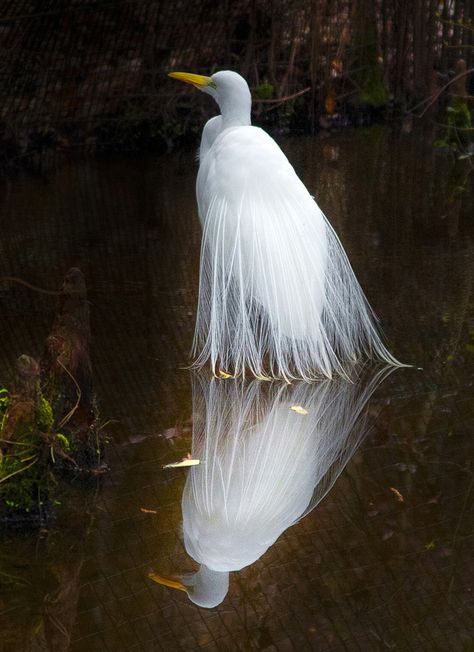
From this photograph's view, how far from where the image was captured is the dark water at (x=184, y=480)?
9.58ft

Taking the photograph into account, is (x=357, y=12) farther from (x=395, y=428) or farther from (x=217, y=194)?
(x=395, y=428)

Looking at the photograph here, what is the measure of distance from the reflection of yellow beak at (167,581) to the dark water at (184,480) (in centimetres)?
2

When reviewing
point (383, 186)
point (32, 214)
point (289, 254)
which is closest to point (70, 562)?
point (289, 254)

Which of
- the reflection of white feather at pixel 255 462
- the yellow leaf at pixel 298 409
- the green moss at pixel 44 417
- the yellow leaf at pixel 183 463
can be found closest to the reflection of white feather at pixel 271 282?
the reflection of white feather at pixel 255 462

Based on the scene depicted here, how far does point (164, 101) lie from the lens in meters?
10.3

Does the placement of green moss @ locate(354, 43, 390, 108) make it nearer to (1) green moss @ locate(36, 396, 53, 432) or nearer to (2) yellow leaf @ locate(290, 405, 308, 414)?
(2) yellow leaf @ locate(290, 405, 308, 414)

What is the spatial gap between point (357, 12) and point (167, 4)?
2.24 meters

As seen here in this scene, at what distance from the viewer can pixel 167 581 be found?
3.11 m

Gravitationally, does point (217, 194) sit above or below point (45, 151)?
above

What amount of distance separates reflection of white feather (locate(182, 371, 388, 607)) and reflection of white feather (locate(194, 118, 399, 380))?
169 millimetres

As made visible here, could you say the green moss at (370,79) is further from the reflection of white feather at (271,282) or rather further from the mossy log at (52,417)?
the mossy log at (52,417)

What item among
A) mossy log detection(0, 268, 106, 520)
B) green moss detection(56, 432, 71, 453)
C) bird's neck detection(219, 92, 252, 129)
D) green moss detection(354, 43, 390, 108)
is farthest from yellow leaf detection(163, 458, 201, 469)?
green moss detection(354, 43, 390, 108)

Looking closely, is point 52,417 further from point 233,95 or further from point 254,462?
point 233,95

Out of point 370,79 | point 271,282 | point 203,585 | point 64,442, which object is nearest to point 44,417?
point 64,442
